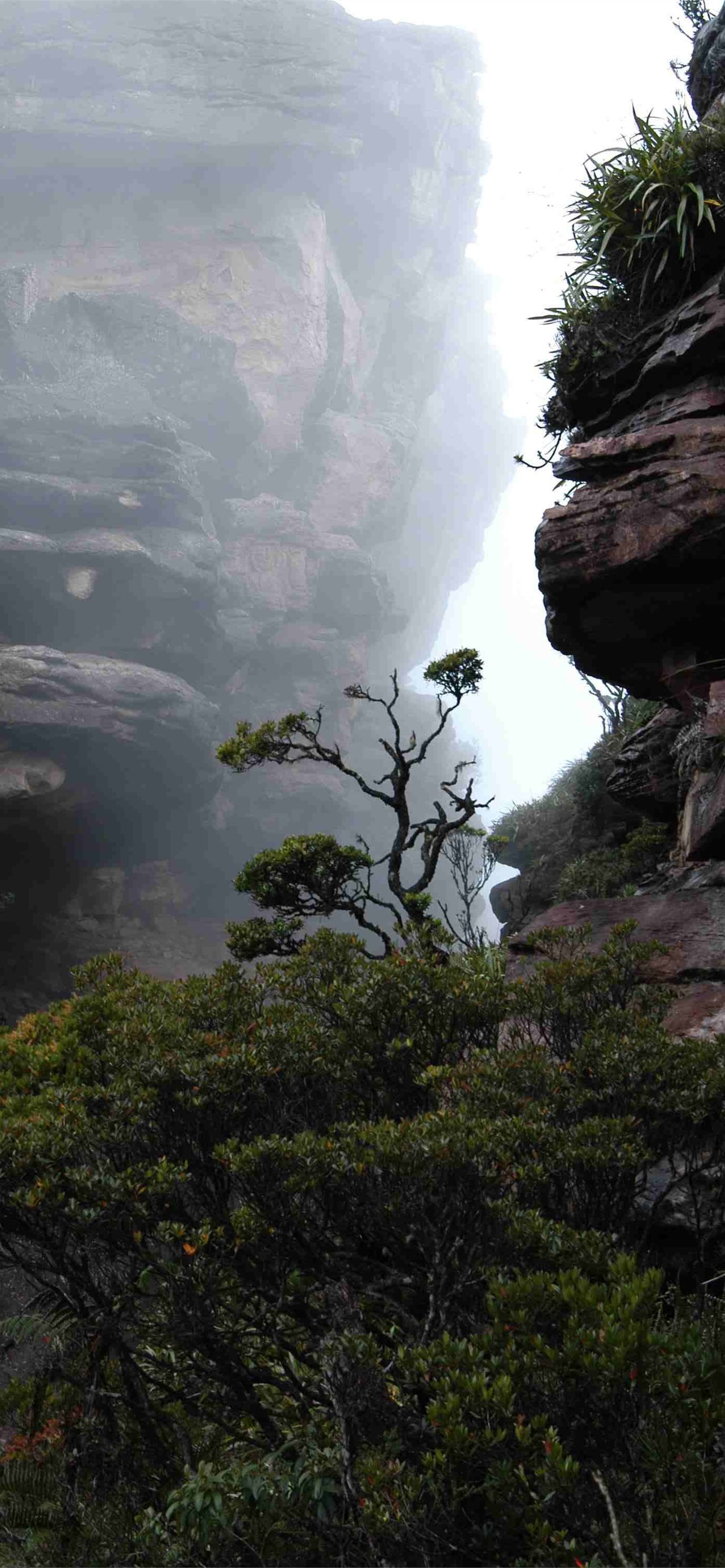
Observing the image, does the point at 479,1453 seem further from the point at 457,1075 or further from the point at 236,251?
the point at 236,251

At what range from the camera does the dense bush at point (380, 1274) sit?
2.65m

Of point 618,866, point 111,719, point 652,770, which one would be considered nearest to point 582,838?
point 618,866

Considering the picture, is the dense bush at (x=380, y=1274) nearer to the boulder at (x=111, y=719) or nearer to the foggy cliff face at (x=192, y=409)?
the boulder at (x=111, y=719)

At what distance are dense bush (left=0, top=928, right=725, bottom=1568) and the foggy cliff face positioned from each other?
26237mm

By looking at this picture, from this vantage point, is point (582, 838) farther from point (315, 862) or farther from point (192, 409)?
point (192, 409)

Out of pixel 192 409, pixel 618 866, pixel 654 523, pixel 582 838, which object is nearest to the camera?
pixel 654 523

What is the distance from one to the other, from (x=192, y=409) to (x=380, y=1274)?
→ 50.8 m

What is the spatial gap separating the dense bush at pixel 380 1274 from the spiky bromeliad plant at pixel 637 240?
7071mm

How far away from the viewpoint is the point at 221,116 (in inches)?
2057

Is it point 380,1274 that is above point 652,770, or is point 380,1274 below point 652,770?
below

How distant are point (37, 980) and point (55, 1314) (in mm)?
26564

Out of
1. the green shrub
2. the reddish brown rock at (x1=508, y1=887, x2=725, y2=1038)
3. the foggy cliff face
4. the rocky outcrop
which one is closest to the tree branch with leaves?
the rocky outcrop

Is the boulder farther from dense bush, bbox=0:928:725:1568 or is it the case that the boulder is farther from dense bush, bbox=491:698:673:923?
dense bush, bbox=0:928:725:1568

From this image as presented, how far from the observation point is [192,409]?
1917 inches
